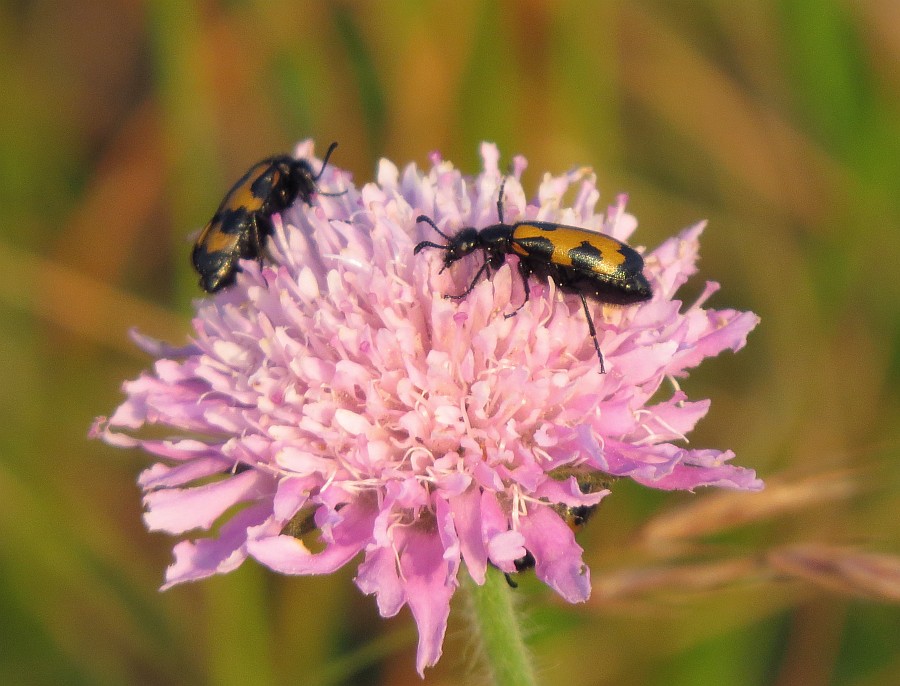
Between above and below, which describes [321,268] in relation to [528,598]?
above

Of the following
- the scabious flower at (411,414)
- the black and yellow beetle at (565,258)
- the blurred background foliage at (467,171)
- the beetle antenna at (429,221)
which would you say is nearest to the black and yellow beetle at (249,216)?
the scabious flower at (411,414)

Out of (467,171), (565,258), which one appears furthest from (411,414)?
(467,171)

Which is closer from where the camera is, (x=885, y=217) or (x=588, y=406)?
(x=588, y=406)

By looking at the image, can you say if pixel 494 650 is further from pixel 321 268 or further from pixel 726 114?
pixel 726 114

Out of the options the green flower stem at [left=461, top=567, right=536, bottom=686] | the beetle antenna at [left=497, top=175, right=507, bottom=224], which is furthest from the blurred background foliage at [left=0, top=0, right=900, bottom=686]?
the beetle antenna at [left=497, top=175, right=507, bottom=224]

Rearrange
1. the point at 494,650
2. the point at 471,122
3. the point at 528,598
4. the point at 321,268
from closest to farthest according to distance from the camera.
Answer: the point at 494,650 → the point at 321,268 → the point at 528,598 → the point at 471,122

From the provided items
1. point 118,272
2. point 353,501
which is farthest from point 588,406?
point 118,272

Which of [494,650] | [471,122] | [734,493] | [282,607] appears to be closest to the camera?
[494,650]

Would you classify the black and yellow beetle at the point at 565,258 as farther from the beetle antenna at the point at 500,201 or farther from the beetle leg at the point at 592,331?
the beetle antenna at the point at 500,201
